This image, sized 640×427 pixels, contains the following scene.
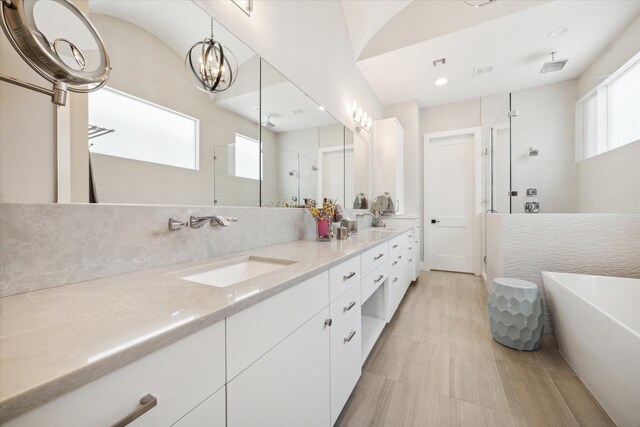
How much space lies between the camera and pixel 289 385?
0.77 meters

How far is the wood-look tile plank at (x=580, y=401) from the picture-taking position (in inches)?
46.4

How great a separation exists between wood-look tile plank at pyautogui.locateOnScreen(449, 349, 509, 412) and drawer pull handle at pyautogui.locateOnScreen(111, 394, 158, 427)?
1578 mm

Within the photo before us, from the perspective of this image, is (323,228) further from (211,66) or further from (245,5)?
(245,5)

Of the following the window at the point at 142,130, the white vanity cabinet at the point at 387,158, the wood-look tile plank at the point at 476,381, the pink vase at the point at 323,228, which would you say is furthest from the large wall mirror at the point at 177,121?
the white vanity cabinet at the point at 387,158

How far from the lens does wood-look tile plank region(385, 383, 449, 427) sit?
1195 millimetres

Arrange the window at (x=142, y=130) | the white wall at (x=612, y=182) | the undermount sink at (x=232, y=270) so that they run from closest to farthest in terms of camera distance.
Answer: the window at (x=142, y=130)
the undermount sink at (x=232, y=270)
the white wall at (x=612, y=182)

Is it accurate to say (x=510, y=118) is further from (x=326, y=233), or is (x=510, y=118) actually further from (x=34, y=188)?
(x=34, y=188)

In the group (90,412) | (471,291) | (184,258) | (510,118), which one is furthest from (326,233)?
(510,118)

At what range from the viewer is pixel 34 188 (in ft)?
2.15

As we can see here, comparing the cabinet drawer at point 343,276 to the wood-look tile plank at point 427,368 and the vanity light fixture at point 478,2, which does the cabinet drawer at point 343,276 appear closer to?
the wood-look tile plank at point 427,368

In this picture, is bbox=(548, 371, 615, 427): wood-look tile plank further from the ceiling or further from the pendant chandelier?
the ceiling

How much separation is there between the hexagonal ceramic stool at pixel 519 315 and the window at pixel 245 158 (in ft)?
6.48

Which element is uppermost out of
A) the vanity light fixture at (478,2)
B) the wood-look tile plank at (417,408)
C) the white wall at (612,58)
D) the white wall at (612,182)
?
the vanity light fixture at (478,2)

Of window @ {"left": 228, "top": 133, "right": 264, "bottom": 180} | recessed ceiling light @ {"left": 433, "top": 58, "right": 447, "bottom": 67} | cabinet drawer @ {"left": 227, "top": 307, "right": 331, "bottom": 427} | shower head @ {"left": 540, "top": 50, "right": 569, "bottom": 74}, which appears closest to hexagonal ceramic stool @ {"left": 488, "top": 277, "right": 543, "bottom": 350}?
cabinet drawer @ {"left": 227, "top": 307, "right": 331, "bottom": 427}
